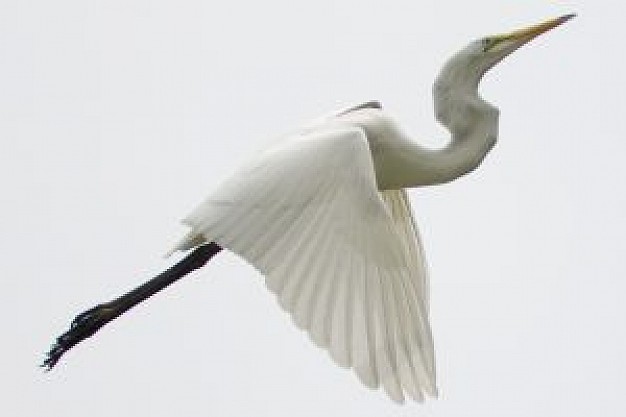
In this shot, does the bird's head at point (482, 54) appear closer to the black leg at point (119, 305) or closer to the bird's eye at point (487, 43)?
the bird's eye at point (487, 43)

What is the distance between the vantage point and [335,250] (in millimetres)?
16078

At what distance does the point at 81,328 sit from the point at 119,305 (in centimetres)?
32

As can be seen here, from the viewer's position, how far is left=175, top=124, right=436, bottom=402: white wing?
1573 cm

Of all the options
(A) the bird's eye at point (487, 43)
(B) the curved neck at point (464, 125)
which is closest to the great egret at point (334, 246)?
(B) the curved neck at point (464, 125)

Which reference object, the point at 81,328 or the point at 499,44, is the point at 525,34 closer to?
the point at 499,44

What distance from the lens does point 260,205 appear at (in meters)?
16.3

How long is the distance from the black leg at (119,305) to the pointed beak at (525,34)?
2249mm

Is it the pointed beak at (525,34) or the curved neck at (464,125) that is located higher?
the pointed beak at (525,34)

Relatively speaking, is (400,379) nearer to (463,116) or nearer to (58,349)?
(463,116)

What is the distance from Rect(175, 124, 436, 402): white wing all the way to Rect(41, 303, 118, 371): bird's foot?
239cm

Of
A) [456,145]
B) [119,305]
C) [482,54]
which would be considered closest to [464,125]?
[456,145]

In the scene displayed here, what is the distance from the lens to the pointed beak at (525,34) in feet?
59.3

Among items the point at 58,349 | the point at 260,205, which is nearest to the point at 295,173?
the point at 260,205

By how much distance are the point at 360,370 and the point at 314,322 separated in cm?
37
